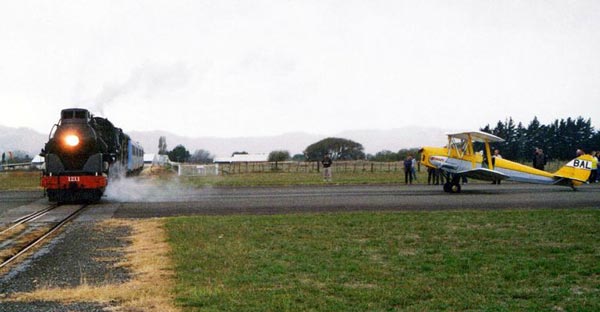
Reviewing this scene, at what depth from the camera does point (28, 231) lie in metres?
12.6

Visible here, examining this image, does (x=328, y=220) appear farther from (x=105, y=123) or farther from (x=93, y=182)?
(x=105, y=123)

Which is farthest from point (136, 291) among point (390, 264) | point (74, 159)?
point (74, 159)

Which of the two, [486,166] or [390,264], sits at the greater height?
[486,166]

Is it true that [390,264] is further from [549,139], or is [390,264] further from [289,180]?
[549,139]

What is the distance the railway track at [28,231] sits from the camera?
9795 millimetres

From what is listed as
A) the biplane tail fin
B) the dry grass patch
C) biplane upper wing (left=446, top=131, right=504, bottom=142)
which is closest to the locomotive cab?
the dry grass patch

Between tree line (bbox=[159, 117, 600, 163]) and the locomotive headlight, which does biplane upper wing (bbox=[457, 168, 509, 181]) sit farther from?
tree line (bbox=[159, 117, 600, 163])

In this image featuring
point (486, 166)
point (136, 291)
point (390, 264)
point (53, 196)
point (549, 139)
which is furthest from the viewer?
Result: point (549, 139)

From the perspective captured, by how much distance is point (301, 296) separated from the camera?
6.16 metres

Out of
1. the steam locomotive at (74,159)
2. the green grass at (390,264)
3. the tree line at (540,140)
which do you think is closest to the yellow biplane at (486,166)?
the green grass at (390,264)

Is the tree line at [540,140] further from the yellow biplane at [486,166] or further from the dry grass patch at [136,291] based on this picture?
the dry grass patch at [136,291]

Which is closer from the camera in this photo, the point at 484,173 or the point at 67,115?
the point at 67,115

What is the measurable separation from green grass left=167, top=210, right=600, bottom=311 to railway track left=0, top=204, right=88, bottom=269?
276 cm

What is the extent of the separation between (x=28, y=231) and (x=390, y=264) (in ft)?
29.6
